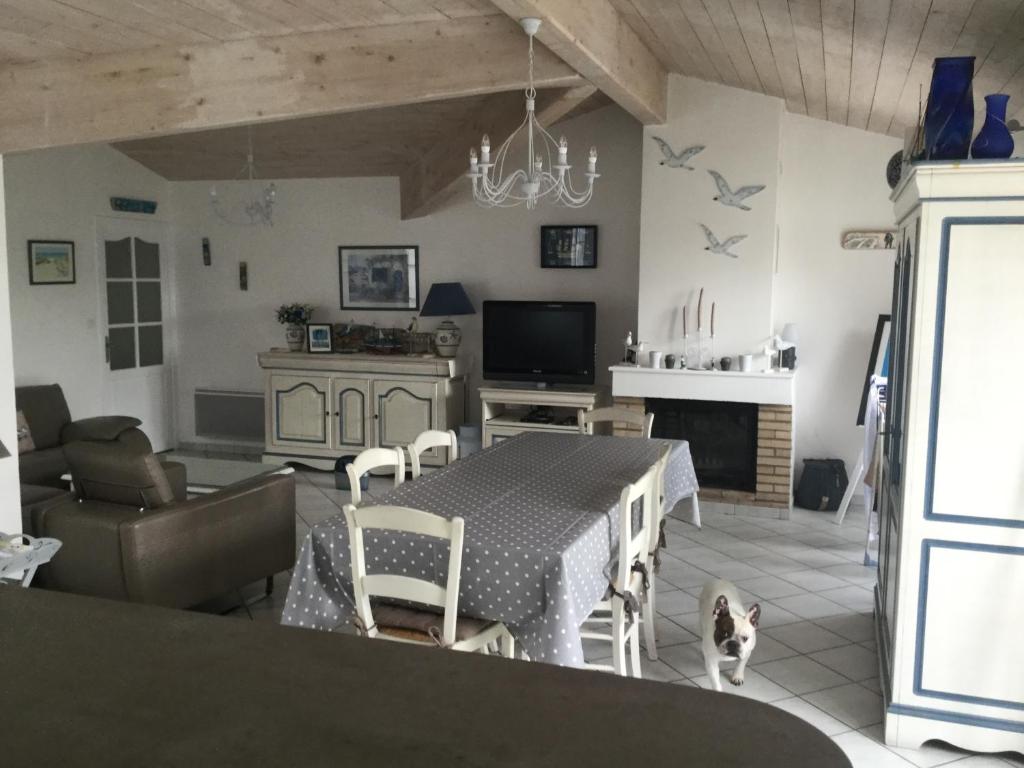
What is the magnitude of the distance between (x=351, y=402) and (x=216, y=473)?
1615mm

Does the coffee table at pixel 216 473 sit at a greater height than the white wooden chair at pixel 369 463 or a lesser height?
lesser

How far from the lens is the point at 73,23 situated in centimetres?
366

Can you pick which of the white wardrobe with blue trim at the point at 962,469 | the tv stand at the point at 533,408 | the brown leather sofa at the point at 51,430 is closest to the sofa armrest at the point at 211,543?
the brown leather sofa at the point at 51,430

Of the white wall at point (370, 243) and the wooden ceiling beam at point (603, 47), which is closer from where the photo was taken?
the wooden ceiling beam at point (603, 47)

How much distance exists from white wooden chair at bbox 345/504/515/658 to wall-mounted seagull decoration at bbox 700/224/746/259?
144 inches

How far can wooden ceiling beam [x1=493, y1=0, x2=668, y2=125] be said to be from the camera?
11.1ft

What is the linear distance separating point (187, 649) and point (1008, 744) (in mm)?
3010

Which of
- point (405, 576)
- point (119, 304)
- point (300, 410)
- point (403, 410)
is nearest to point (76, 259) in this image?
point (119, 304)

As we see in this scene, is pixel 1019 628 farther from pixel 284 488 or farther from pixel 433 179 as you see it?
pixel 433 179

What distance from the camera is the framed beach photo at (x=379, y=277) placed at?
295 inches

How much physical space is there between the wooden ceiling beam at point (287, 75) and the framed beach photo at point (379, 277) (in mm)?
3358

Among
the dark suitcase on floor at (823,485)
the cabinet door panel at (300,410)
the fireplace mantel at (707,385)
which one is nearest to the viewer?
the fireplace mantel at (707,385)

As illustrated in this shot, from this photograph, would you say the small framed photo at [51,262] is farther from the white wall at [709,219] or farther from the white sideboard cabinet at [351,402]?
the white wall at [709,219]

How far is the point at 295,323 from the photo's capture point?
7.59m
